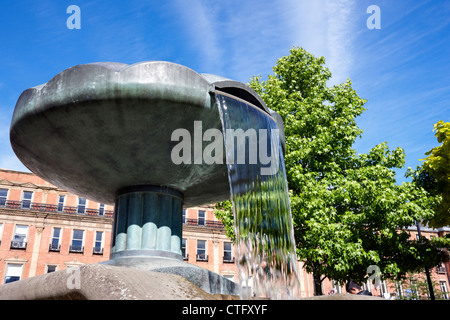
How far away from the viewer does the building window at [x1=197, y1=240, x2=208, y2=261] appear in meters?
36.4

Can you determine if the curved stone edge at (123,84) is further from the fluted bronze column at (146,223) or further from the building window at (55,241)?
the building window at (55,241)

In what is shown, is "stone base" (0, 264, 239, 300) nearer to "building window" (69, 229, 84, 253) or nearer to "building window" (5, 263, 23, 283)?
"building window" (5, 263, 23, 283)

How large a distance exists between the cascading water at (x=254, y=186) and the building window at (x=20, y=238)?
30.8 meters

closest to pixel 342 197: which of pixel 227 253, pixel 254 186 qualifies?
pixel 254 186

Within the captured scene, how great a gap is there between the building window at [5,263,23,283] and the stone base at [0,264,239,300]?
1285 inches

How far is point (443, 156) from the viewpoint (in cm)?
1252

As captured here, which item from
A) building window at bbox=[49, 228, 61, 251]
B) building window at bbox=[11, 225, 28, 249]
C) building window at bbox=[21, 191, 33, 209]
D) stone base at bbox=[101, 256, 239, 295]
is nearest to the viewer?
stone base at bbox=[101, 256, 239, 295]

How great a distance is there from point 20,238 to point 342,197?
97.5ft

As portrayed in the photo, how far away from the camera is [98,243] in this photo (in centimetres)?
3425

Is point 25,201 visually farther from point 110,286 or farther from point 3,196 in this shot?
point 110,286

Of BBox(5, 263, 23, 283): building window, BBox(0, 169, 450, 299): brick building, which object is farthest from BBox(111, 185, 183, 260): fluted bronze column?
BBox(5, 263, 23, 283): building window

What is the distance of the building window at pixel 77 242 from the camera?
109ft
